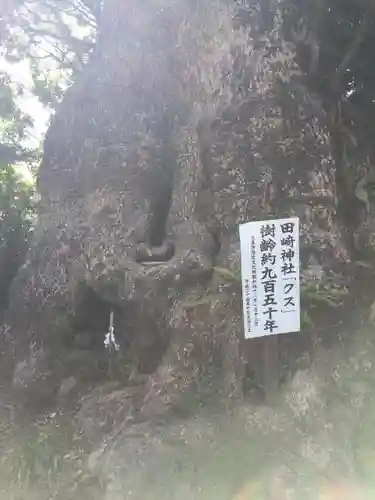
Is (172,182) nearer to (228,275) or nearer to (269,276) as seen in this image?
(228,275)

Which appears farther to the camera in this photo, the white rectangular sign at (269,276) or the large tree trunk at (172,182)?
the large tree trunk at (172,182)

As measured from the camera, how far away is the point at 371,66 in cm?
584

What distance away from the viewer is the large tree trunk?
4363 millimetres

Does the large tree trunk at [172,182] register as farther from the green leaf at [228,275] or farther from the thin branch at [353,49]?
the thin branch at [353,49]

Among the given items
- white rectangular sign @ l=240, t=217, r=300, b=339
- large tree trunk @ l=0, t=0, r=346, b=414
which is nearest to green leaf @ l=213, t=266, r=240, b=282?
large tree trunk @ l=0, t=0, r=346, b=414

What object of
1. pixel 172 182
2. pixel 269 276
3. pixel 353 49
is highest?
pixel 353 49

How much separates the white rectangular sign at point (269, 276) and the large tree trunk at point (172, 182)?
660 mm

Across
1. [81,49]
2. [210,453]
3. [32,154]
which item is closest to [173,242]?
[210,453]

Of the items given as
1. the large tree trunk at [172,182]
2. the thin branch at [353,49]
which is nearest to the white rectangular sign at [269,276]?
the large tree trunk at [172,182]

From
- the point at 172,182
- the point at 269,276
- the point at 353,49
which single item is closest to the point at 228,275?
the point at 269,276

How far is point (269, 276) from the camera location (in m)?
3.54

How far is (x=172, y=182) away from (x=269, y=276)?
1.86 meters

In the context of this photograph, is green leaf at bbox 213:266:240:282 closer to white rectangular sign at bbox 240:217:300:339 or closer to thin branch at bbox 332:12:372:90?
white rectangular sign at bbox 240:217:300:339

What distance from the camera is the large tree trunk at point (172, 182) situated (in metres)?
4.36
